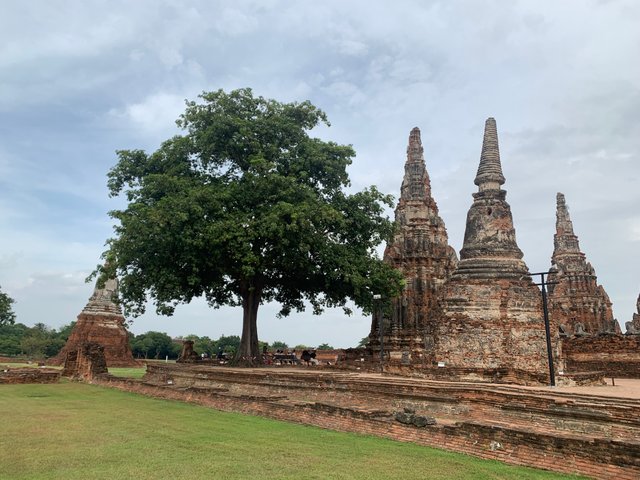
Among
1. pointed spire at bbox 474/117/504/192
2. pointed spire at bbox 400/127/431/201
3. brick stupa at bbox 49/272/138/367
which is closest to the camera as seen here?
pointed spire at bbox 474/117/504/192

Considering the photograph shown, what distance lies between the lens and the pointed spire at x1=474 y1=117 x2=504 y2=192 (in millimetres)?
19984

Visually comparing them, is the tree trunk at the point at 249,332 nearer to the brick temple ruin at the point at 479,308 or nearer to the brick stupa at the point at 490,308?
the brick temple ruin at the point at 479,308

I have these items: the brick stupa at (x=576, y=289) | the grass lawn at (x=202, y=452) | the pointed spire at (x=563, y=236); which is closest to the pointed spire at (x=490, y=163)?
the grass lawn at (x=202, y=452)

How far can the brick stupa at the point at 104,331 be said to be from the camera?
37.0m

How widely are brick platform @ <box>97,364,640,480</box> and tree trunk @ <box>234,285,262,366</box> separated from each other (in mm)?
5693

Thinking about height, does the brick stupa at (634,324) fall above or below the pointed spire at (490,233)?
below

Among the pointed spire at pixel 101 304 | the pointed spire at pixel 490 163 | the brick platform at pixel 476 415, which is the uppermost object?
the pointed spire at pixel 490 163

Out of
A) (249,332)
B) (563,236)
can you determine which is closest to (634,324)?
(563,236)

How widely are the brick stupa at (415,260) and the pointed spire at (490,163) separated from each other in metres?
7.11

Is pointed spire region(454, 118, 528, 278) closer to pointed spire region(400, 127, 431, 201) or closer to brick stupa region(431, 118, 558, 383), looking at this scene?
brick stupa region(431, 118, 558, 383)

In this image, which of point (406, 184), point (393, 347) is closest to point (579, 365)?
point (393, 347)

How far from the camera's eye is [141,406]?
1314cm

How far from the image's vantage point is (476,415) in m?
10.5

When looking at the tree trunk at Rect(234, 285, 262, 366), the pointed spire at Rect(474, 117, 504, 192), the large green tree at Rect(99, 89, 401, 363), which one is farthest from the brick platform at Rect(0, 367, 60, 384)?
the pointed spire at Rect(474, 117, 504, 192)
